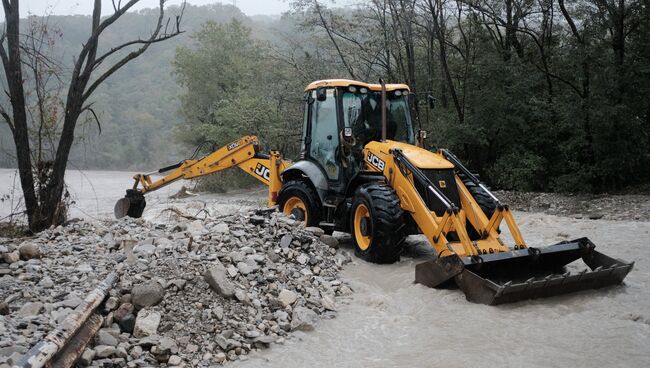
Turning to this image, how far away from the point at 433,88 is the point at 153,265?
48.3ft

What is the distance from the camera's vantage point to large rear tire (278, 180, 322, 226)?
28.1 feet

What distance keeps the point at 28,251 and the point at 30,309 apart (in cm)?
147

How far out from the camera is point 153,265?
18.6 feet

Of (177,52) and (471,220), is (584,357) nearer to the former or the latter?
(471,220)

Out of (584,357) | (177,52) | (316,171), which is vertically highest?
(177,52)

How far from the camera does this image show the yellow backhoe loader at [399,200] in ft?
18.9

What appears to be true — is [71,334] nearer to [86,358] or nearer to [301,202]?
[86,358]

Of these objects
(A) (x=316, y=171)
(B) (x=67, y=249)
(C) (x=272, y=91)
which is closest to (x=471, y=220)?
(A) (x=316, y=171)

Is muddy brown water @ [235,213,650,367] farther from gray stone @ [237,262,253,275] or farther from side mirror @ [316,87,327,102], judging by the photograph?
side mirror @ [316,87,327,102]

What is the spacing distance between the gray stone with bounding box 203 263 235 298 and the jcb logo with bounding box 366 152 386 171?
284 cm

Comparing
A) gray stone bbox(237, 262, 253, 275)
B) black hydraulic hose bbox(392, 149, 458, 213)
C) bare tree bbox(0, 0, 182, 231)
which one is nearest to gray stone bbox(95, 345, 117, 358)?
gray stone bbox(237, 262, 253, 275)

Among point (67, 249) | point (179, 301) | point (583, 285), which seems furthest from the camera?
point (67, 249)

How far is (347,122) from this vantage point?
8.20 metres

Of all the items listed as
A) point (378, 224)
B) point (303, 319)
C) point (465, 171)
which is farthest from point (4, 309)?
point (465, 171)
